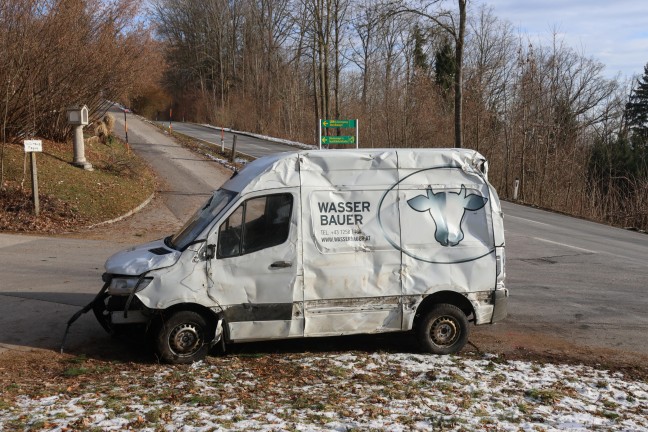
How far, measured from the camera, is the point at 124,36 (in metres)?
22.4

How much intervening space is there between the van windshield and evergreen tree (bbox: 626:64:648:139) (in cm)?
5437

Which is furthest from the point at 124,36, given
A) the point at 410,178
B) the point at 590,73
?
the point at 590,73

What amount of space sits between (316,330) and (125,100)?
2193 centimetres

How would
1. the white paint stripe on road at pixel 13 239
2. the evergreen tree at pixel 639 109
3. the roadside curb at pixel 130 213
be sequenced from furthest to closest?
the evergreen tree at pixel 639 109 → the roadside curb at pixel 130 213 → the white paint stripe on road at pixel 13 239

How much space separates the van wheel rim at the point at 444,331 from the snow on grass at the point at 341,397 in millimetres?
258

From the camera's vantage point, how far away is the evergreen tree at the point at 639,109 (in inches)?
2132

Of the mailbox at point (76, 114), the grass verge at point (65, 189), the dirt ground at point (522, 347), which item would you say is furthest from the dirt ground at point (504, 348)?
the mailbox at point (76, 114)

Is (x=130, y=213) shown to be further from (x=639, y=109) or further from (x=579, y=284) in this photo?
(x=639, y=109)

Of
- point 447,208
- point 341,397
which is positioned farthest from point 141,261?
point 447,208

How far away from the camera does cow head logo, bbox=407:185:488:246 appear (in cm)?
688

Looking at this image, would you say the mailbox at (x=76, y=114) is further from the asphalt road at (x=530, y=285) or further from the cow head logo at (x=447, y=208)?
the cow head logo at (x=447, y=208)

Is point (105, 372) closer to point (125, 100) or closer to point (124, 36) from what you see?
point (124, 36)

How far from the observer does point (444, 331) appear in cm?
696

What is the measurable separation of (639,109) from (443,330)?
57120mm
